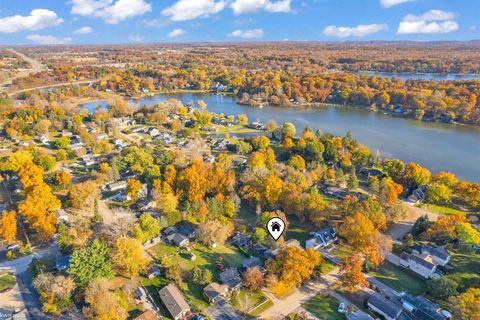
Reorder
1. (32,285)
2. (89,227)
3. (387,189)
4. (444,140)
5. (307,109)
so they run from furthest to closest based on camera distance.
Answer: (307,109), (444,140), (387,189), (89,227), (32,285)

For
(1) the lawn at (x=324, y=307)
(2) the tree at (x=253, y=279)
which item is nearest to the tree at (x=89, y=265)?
(2) the tree at (x=253, y=279)

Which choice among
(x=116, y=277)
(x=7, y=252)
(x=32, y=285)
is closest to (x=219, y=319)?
(x=116, y=277)

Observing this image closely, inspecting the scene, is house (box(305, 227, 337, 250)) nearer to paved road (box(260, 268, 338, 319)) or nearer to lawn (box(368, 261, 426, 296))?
paved road (box(260, 268, 338, 319))

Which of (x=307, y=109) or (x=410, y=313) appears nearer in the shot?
(x=410, y=313)

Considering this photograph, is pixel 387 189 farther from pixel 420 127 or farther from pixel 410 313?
pixel 420 127

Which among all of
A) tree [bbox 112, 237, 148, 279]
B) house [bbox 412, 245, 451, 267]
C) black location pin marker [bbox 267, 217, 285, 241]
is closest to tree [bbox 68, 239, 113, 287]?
tree [bbox 112, 237, 148, 279]

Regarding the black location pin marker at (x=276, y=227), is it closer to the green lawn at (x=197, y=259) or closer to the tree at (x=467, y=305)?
the green lawn at (x=197, y=259)

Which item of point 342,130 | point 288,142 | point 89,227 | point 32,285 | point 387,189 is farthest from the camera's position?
point 342,130
